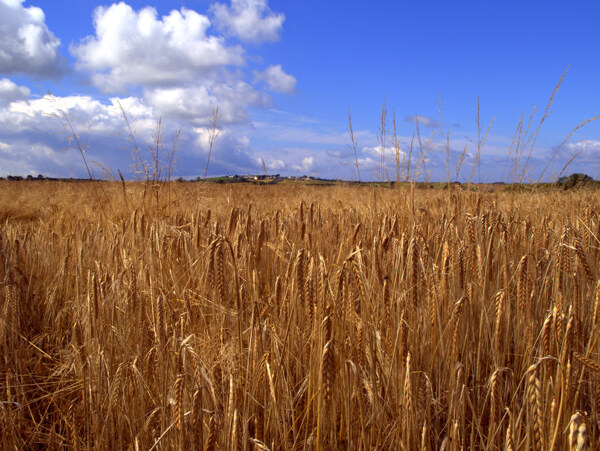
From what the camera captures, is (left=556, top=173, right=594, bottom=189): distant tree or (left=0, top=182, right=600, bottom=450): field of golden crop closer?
(left=0, top=182, right=600, bottom=450): field of golden crop

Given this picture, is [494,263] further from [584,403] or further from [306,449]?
[306,449]

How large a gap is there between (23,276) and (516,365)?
3.07 m

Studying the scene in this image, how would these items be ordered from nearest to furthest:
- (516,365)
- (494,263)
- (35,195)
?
(516,365) → (494,263) → (35,195)

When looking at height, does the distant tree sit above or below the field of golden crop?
above

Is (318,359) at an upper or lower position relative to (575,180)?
lower

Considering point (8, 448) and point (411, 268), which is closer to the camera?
point (8, 448)

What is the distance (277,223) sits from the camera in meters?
3.81

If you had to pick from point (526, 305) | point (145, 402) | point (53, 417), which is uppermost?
point (526, 305)

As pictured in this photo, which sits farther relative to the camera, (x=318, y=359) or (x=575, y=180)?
(x=575, y=180)

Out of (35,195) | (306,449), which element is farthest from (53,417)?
(35,195)

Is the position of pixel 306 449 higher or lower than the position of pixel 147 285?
lower

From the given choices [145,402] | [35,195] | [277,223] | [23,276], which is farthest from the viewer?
[35,195]

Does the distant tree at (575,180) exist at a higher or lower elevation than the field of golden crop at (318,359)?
higher

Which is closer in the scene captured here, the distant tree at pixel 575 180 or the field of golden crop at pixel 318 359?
the field of golden crop at pixel 318 359
